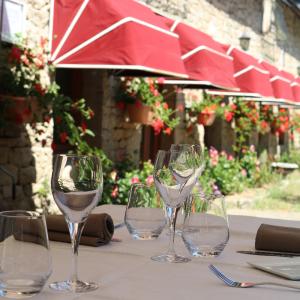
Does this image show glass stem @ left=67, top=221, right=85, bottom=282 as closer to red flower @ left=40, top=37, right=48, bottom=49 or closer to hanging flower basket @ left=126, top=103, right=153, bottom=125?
red flower @ left=40, top=37, right=48, bottom=49

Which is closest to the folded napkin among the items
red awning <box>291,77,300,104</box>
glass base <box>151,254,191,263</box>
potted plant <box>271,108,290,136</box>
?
glass base <box>151,254,191,263</box>

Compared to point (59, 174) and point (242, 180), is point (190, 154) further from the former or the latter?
point (242, 180)

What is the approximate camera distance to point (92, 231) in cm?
180

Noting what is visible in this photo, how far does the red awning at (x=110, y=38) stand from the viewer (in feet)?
16.0

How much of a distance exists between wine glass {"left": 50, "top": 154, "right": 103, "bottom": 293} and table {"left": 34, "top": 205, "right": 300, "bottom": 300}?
0.23 ft

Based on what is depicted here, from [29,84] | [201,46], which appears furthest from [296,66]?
[29,84]

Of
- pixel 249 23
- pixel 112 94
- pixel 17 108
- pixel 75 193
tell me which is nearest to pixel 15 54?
pixel 17 108

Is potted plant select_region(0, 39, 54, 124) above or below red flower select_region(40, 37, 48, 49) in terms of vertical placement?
below

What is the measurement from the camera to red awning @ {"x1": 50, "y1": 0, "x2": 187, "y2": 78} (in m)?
4.88

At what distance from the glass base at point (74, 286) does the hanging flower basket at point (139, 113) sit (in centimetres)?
551

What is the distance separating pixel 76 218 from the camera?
137 centimetres

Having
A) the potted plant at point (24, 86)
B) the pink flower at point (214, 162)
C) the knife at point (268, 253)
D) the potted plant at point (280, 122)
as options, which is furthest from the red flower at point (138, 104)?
the potted plant at point (280, 122)

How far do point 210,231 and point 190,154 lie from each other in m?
0.23

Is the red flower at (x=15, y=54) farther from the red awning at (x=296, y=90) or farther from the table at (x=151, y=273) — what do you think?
the red awning at (x=296, y=90)
